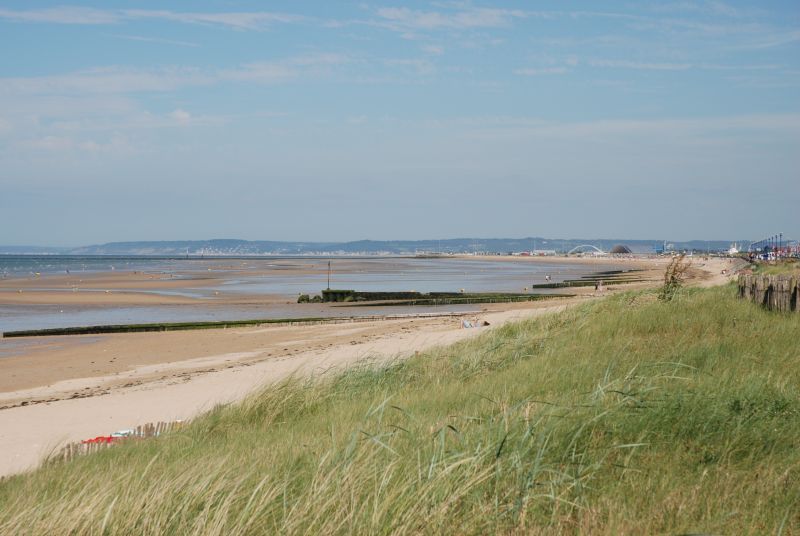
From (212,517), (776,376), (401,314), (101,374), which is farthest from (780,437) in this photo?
(401,314)

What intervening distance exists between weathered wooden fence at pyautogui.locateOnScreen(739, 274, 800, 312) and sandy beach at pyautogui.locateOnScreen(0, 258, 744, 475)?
6.32m

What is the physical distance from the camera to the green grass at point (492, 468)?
3.90 metres

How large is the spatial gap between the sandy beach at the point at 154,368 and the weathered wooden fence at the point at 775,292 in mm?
6322

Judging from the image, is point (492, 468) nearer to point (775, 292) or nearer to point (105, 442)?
point (105, 442)

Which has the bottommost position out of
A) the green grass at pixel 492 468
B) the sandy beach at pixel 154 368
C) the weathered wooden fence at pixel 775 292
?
the sandy beach at pixel 154 368

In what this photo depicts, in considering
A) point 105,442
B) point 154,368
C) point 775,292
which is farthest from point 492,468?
point 154,368

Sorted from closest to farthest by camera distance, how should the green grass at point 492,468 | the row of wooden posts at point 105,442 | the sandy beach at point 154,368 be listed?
the green grass at point 492,468 → the row of wooden posts at point 105,442 → the sandy beach at point 154,368

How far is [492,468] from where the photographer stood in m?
4.44

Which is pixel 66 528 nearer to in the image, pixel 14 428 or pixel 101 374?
pixel 14 428

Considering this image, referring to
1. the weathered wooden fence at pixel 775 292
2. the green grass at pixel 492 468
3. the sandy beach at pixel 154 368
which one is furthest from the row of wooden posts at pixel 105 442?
the weathered wooden fence at pixel 775 292

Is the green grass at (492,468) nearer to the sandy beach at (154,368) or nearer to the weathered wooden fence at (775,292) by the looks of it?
the sandy beach at (154,368)

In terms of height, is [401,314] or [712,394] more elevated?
[712,394]

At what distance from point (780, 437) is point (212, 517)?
372cm

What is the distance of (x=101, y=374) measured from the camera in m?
17.7
